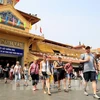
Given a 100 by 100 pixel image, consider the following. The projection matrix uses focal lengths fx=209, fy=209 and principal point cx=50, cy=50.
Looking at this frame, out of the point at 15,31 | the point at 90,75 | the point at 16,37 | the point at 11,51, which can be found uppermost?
the point at 15,31

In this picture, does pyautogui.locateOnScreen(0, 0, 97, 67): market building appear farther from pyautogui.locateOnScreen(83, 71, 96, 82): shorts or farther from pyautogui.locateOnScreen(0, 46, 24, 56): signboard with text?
pyautogui.locateOnScreen(83, 71, 96, 82): shorts

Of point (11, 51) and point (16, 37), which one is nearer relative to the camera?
point (11, 51)

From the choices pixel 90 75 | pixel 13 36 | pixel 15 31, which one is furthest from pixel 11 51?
pixel 90 75

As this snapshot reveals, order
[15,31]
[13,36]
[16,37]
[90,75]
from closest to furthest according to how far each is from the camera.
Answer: [90,75], [15,31], [13,36], [16,37]

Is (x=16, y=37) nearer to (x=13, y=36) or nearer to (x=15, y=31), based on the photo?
(x=13, y=36)

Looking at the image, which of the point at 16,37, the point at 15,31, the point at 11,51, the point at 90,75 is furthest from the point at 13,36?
the point at 90,75

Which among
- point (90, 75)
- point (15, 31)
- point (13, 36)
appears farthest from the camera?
point (13, 36)

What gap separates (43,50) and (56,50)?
383 cm

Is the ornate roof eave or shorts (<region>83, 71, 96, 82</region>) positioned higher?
the ornate roof eave

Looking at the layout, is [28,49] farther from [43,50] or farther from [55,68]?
[55,68]

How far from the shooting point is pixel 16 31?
22750mm

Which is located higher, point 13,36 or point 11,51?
point 13,36

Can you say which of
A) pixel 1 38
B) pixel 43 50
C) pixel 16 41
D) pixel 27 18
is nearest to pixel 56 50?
pixel 43 50

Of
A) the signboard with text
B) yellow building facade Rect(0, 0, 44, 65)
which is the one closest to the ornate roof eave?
yellow building facade Rect(0, 0, 44, 65)
